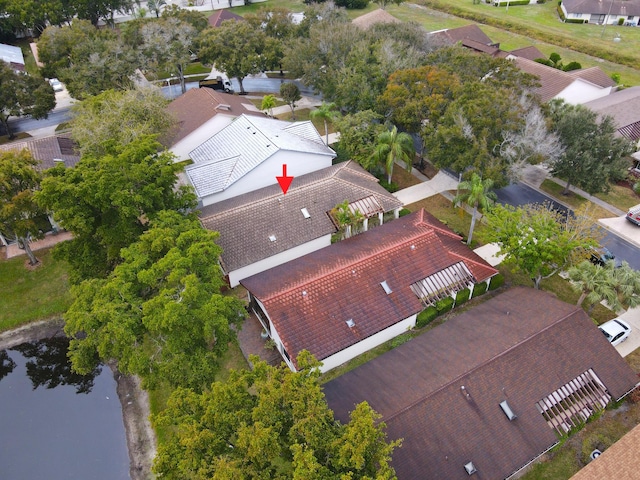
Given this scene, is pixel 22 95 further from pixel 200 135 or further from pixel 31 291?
pixel 31 291

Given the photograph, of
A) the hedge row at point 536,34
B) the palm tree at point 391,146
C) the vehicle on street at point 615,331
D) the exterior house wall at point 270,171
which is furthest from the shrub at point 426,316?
the hedge row at point 536,34

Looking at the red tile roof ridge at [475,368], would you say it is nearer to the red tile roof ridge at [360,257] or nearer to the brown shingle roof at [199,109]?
the red tile roof ridge at [360,257]

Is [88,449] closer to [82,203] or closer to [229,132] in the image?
[82,203]

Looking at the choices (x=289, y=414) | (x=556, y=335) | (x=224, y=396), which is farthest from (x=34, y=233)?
(x=556, y=335)

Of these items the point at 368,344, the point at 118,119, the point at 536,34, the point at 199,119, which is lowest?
the point at 368,344

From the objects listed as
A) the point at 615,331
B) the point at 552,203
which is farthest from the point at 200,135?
the point at 615,331
